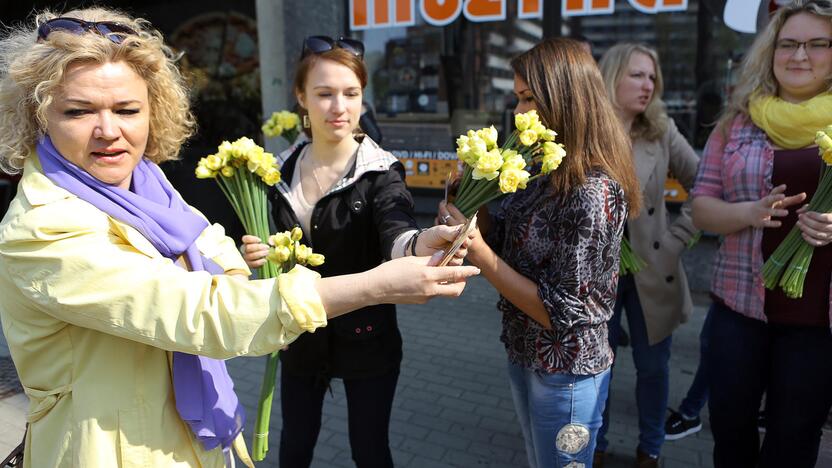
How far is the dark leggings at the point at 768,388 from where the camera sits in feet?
7.09

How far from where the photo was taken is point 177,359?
1412 mm

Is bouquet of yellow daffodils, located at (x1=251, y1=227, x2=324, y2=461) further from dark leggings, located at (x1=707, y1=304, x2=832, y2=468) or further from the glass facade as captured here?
the glass facade

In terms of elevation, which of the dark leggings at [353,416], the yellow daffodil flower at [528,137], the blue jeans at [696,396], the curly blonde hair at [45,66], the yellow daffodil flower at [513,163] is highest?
the curly blonde hair at [45,66]

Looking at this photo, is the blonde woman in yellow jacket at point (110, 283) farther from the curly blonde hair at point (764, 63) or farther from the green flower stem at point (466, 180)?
the curly blonde hair at point (764, 63)

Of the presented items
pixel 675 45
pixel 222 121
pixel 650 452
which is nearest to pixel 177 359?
pixel 650 452

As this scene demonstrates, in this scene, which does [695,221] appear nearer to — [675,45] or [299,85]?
[299,85]

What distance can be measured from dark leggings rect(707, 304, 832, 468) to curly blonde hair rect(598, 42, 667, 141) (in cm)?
106

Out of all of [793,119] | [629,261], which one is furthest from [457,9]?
[793,119]

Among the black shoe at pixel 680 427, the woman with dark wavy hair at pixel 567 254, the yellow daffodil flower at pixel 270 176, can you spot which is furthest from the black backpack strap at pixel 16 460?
the black shoe at pixel 680 427

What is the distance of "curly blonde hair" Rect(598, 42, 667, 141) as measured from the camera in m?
3.08

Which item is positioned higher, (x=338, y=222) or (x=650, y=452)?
(x=338, y=222)

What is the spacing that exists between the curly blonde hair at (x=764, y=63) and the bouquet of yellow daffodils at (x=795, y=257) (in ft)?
1.42

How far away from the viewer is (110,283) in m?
1.19

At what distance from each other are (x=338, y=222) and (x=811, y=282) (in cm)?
176
